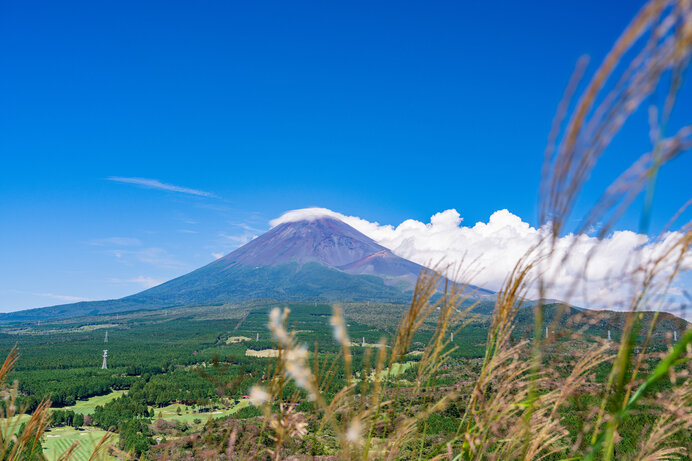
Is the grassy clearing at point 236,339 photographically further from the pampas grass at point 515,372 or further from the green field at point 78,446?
the pampas grass at point 515,372

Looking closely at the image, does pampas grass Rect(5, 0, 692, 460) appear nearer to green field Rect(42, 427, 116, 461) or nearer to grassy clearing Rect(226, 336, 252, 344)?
green field Rect(42, 427, 116, 461)

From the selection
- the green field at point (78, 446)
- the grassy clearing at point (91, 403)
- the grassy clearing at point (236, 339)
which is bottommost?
the grassy clearing at point (91, 403)

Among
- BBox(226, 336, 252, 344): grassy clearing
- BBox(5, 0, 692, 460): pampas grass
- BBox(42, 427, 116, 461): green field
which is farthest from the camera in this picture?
BBox(226, 336, 252, 344): grassy clearing

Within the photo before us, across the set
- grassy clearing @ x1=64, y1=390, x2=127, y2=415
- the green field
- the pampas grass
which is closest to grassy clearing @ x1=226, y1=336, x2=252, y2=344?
grassy clearing @ x1=64, y1=390, x2=127, y2=415

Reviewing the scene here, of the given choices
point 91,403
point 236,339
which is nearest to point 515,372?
point 91,403

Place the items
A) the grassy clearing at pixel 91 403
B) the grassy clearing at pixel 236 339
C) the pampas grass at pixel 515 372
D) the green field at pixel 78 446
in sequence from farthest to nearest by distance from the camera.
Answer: the grassy clearing at pixel 236 339 < the grassy clearing at pixel 91 403 < the green field at pixel 78 446 < the pampas grass at pixel 515 372

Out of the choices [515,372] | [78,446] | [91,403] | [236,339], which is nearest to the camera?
[515,372]

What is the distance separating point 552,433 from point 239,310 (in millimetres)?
144146

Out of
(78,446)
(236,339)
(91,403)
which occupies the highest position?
(78,446)

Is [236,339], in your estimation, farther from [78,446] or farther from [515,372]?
[515,372]

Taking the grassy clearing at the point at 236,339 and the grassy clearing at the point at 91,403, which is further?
the grassy clearing at the point at 236,339

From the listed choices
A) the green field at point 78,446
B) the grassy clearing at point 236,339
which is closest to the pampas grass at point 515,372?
the green field at point 78,446

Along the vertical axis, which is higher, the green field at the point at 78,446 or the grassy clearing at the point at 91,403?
the green field at the point at 78,446

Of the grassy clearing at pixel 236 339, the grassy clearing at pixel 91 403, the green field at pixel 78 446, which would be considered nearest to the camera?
the green field at pixel 78 446
